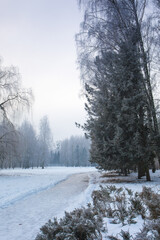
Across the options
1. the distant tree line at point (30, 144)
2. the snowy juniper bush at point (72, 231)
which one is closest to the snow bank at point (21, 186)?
the distant tree line at point (30, 144)

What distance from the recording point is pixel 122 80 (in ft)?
36.9

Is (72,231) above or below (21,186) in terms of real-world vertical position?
above

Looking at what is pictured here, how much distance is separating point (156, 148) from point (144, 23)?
26.5 feet

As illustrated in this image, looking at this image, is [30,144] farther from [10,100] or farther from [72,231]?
[72,231]

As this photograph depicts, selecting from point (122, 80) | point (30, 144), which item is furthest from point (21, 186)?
point (30, 144)

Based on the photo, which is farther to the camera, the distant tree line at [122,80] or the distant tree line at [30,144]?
the distant tree line at [30,144]

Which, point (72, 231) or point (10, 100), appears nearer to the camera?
→ point (72, 231)

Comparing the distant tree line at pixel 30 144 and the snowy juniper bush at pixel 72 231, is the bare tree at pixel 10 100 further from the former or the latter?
the snowy juniper bush at pixel 72 231

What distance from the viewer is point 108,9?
11031mm

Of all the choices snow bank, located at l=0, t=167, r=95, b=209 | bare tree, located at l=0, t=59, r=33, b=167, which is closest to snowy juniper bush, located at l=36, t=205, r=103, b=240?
snow bank, located at l=0, t=167, r=95, b=209

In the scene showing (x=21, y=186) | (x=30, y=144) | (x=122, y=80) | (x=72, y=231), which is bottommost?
(x=21, y=186)

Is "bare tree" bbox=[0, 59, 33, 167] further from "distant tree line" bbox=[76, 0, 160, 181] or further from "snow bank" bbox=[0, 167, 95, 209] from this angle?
"distant tree line" bbox=[76, 0, 160, 181]

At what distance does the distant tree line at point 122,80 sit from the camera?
1031 cm

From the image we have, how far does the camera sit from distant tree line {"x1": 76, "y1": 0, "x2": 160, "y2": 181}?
10.3 metres
